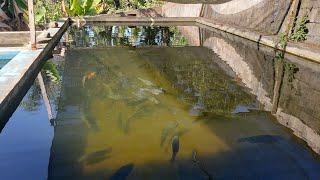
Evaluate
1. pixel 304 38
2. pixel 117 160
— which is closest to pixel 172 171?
pixel 117 160

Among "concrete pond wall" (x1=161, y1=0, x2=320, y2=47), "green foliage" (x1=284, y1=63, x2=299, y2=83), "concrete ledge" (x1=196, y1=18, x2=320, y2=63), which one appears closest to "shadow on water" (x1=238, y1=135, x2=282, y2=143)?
"green foliage" (x1=284, y1=63, x2=299, y2=83)

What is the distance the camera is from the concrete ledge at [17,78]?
5270 mm

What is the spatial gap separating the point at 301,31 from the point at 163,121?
7113 mm

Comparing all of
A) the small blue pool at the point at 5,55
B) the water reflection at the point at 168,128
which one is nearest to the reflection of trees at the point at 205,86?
the water reflection at the point at 168,128

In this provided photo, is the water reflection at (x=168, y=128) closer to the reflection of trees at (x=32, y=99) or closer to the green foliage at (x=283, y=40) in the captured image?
the reflection of trees at (x=32, y=99)

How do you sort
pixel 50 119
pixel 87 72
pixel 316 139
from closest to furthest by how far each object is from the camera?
pixel 316 139 < pixel 50 119 < pixel 87 72

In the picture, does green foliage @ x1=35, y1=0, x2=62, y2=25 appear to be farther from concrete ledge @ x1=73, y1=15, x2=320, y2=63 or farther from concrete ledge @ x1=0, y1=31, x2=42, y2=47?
concrete ledge @ x1=0, y1=31, x2=42, y2=47

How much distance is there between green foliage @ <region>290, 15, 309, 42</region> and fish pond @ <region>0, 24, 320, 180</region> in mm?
1392

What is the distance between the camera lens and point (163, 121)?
5.29 m

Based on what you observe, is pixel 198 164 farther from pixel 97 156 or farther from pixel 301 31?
pixel 301 31

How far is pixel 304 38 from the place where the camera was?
10820mm

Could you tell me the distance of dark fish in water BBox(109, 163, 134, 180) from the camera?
355cm

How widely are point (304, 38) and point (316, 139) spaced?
671 cm

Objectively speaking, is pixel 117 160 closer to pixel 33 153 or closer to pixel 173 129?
pixel 33 153
